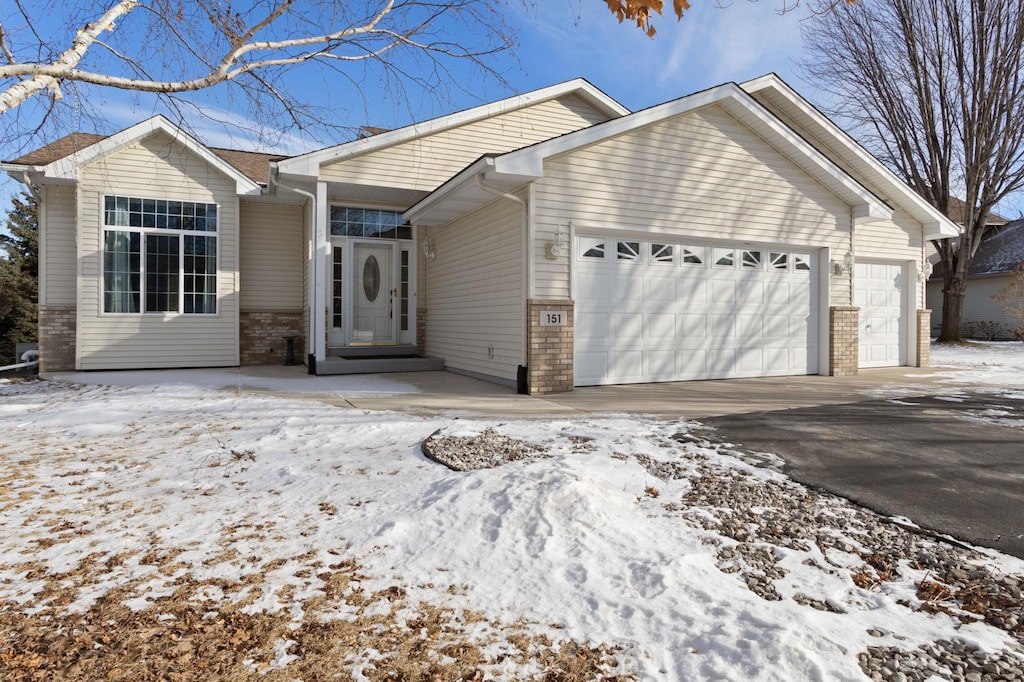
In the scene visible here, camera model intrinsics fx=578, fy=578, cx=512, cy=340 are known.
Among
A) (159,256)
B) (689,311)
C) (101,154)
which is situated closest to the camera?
(689,311)

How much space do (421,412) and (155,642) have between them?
14.2 feet

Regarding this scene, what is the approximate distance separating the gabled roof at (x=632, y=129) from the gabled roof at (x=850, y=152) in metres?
1.00

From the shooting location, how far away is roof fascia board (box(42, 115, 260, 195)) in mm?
10359

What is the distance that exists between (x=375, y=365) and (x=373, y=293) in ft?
6.89

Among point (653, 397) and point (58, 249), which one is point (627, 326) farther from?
point (58, 249)

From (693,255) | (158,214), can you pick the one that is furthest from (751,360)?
(158,214)

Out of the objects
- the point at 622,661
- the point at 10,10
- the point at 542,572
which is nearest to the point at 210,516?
the point at 542,572

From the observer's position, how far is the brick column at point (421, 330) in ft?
40.3

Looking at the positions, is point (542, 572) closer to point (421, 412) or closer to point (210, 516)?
point (210, 516)

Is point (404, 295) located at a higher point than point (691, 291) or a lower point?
higher

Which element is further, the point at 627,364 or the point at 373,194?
the point at 373,194

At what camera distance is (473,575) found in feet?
8.54

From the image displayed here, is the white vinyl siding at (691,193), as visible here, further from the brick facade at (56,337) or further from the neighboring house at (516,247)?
the brick facade at (56,337)

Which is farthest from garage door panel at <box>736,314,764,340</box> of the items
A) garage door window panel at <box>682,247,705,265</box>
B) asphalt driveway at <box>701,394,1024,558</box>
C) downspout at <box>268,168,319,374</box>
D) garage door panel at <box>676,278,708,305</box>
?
downspout at <box>268,168,319,374</box>
